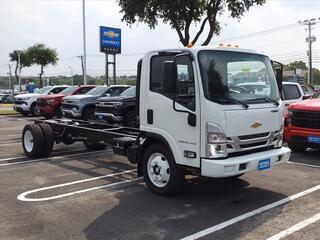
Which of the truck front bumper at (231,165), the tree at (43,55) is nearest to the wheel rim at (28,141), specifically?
the truck front bumper at (231,165)

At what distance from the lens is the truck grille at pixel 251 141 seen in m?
6.11

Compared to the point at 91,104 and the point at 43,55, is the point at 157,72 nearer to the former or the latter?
the point at 91,104

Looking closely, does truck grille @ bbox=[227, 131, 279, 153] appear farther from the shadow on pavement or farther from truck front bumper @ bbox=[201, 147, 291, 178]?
the shadow on pavement

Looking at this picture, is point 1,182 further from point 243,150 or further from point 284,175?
point 284,175

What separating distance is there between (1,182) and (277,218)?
16.6 feet

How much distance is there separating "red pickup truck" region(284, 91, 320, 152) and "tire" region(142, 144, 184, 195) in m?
4.63

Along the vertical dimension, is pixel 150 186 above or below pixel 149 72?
below

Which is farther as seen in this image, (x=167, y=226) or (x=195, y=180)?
(x=195, y=180)

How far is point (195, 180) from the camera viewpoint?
8039 millimetres

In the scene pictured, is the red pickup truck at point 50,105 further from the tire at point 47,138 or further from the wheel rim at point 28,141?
the tire at point 47,138

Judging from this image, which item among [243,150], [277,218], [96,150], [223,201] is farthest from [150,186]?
[96,150]

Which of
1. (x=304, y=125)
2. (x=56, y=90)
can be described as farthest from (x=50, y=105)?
(x=304, y=125)

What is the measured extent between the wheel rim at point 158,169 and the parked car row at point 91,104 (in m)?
7.02

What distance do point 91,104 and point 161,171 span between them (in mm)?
10702
